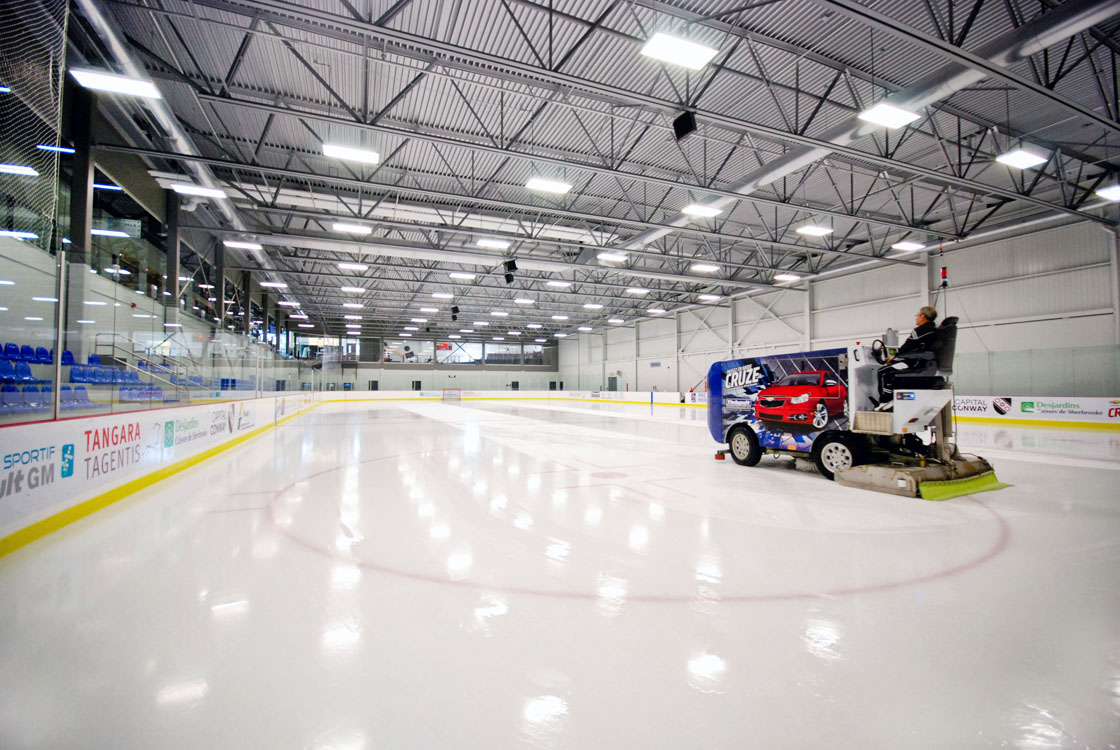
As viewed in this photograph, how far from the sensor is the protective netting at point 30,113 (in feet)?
16.1

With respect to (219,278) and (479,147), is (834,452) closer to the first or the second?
(479,147)

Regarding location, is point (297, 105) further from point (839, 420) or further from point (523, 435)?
point (839, 420)

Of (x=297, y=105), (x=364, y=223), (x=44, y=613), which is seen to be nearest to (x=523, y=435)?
(x=364, y=223)

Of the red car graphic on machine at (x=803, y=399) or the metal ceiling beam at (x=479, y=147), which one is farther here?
the metal ceiling beam at (x=479, y=147)

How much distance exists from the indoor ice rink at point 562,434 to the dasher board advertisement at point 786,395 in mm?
61

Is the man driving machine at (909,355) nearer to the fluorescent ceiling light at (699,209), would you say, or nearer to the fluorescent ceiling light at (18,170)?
the fluorescent ceiling light at (699,209)

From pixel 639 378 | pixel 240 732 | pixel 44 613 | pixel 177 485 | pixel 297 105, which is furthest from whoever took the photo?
pixel 639 378

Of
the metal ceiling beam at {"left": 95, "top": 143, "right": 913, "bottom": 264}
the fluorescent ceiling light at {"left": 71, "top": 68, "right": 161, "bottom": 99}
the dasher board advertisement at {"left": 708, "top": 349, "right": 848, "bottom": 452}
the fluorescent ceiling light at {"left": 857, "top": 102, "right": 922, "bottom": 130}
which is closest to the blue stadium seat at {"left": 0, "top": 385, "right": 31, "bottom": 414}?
the fluorescent ceiling light at {"left": 71, "top": 68, "right": 161, "bottom": 99}

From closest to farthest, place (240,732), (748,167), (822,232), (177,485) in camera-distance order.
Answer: (240,732), (177,485), (748,167), (822,232)

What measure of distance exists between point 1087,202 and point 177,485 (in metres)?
21.6

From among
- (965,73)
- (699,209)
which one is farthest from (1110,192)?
(699,209)

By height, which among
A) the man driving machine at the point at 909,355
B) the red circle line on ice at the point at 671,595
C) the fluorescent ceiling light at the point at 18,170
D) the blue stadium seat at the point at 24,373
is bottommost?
the red circle line on ice at the point at 671,595

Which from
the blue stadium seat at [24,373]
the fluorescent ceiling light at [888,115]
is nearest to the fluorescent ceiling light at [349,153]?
the blue stadium seat at [24,373]

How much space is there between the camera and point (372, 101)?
32.9ft
